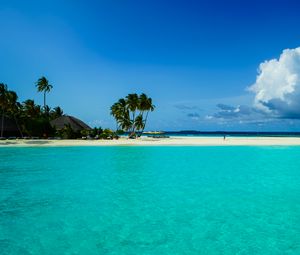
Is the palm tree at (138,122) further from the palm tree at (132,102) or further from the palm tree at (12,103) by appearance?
the palm tree at (12,103)

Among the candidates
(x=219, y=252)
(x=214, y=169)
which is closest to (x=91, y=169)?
(x=214, y=169)

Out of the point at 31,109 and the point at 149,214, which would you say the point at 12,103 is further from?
the point at 149,214

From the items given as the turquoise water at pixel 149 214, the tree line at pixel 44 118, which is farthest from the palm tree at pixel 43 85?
the turquoise water at pixel 149 214

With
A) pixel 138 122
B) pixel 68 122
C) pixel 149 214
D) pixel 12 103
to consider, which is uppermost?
pixel 12 103

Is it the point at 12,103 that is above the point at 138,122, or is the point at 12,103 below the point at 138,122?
above

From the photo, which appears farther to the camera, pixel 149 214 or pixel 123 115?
pixel 123 115

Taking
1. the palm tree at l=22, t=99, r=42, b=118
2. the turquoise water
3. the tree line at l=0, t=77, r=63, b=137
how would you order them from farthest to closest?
1. the palm tree at l=22, t=99, r=42, b=118
2. the tree line at l=0, t=77, r=63, b=137
3. the turquoise water

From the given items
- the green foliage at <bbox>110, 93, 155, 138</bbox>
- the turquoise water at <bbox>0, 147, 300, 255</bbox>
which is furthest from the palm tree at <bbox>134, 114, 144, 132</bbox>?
the turquoise water at <bbox>0, 147, 300, 255</bbox>

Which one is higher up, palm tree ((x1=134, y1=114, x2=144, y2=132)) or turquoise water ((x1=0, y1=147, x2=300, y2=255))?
palm tree ((x1=134, y1=114, x2=144, y2=132))

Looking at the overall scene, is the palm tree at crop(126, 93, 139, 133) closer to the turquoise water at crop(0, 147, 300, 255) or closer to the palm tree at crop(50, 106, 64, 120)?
the palm tree at crop(50, 106, 64, 120)

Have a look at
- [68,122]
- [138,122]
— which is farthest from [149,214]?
[138,122]

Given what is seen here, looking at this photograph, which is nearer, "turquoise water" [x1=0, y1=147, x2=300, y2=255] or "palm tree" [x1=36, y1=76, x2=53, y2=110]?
"turquoise water" [x1=0, y1=147, x2=300, y2=255]

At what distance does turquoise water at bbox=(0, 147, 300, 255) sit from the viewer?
623 cm

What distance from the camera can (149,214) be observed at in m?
8.57
